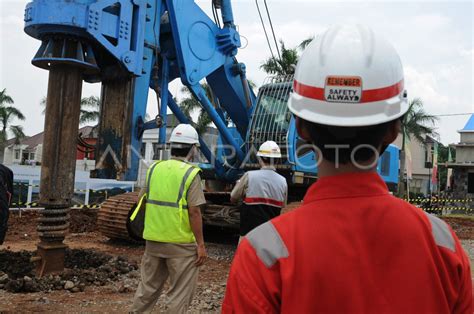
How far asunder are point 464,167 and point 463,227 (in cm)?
1064

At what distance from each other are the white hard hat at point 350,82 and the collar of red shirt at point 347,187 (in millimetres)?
138

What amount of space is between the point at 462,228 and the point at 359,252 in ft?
63.7

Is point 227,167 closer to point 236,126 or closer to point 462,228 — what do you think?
point 236,126

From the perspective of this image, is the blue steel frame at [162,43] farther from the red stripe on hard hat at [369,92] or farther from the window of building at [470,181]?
the window of building at [470,181]

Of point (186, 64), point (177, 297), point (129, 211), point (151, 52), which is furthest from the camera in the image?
point (129, 211)

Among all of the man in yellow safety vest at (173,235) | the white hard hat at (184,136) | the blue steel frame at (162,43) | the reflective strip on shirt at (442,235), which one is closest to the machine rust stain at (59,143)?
the blue steel frame at (162,43)

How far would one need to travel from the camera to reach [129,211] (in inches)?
353

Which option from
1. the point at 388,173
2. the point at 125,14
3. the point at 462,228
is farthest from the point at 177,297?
the point at 462,228

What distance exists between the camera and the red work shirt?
115 centimetres

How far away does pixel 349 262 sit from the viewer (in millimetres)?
1157

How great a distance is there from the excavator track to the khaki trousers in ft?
16.3

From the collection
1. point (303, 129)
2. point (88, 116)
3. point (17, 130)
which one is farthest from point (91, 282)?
point (17, 130)

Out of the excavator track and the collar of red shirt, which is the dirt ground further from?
the collar of red shirt

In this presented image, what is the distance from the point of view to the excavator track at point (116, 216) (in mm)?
8953
